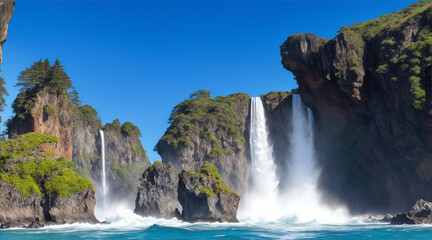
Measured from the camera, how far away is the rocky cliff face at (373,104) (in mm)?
47000

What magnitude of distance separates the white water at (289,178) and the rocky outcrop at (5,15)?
128 ft

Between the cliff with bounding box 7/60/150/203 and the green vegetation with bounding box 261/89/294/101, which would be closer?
the cliff with bounding box 7/60/150/203

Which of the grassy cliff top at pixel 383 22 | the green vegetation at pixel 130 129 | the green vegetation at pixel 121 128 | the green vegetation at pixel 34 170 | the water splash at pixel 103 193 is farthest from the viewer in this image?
the green vegetation at pixel 130 129

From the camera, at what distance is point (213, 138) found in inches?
2886

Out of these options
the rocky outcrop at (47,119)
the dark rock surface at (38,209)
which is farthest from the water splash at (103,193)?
the dark rock surface at (38,209)

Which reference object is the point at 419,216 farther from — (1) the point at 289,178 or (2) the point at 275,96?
(2) the point at 275,96

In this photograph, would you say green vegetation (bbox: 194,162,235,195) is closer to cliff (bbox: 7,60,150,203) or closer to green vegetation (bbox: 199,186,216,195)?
green vegetation (bbox: 199,186,216,195)

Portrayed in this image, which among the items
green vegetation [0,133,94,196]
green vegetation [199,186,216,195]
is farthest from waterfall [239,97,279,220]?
green vegetation [0,133,94,196]

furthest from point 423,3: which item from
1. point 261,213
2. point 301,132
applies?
point 261,213

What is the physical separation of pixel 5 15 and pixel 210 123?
1668 inches

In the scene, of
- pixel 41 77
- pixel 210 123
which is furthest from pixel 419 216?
pixel 41 77

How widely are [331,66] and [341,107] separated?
23.0 ft

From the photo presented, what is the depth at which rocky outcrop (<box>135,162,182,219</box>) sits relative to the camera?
58938mm

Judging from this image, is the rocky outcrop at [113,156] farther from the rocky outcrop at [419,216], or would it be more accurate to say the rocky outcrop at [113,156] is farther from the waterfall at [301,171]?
the rocky outcrop at [419,216]
